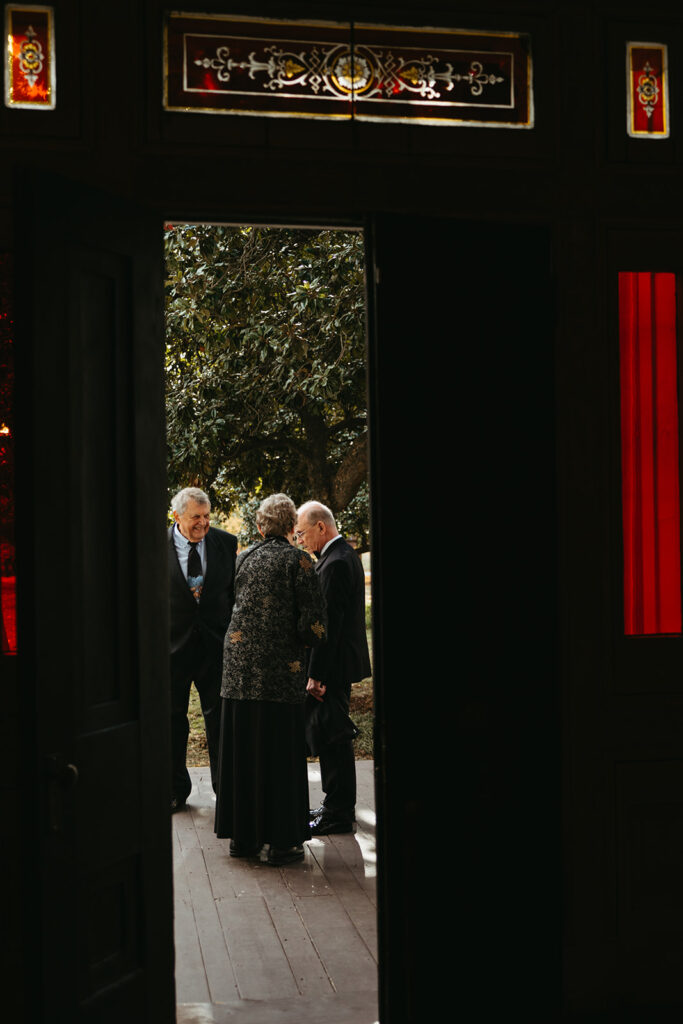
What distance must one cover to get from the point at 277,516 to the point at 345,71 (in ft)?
7.88

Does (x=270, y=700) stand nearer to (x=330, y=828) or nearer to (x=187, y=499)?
(x=330, y=828)

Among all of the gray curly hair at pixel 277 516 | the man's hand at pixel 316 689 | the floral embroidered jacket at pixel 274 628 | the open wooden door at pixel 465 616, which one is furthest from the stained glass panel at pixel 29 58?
the man's hand at pixel 316 689

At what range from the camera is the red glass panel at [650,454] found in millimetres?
3559

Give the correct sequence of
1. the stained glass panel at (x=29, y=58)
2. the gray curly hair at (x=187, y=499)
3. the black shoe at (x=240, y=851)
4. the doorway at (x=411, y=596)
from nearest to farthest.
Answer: the doorway at (x=411, y=596) < the stained glass panel at (x=29, y=58) < the black shoe at (x=240, y=851) < the gray curly hair at (x=187, y=499)

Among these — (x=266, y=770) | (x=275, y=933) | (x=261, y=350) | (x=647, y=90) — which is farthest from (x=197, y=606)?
(x=647, y=90)

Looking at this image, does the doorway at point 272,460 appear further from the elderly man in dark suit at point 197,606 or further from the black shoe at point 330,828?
the elderly man in dark suit at point 197,606

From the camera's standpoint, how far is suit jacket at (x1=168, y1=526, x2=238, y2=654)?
582 centimetres

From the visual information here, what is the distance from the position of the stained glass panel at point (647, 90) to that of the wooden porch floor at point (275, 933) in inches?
127

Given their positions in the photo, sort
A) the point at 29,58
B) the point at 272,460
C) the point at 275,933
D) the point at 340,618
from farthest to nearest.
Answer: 1. the point at 272,460
2. the point at 340,618
3. the point at 275,933
4. the point at 29,58

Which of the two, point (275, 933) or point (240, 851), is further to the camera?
point (240, 851)

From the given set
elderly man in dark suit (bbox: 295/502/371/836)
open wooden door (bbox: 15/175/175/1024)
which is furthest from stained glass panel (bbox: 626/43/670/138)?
elderly man in dark suit (bbox: 295/502/371/836)

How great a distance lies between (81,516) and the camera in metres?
2.81

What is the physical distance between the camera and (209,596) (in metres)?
5.93

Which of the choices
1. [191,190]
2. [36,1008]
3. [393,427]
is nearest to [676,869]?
[393,427]
